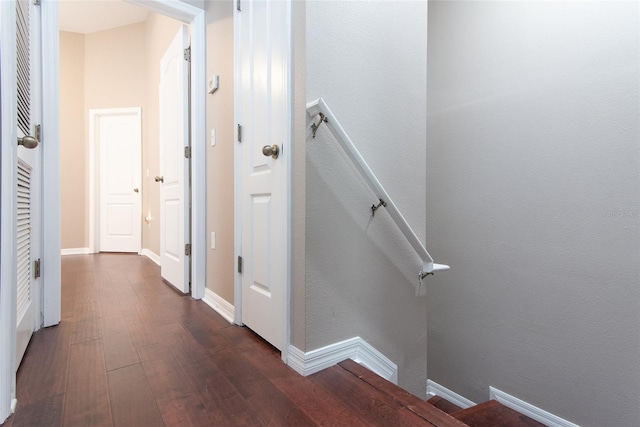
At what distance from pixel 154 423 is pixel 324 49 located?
1.50 meters

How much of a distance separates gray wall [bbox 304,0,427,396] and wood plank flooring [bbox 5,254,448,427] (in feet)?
0.80

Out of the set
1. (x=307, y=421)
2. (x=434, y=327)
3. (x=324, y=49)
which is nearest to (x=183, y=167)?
(x=324, y=49)

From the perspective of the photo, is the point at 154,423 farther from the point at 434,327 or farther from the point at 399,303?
the point at 434,327

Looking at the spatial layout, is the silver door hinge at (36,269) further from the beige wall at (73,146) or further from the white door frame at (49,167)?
the beige wall at (73,146)

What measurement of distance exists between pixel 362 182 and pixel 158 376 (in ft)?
3.90

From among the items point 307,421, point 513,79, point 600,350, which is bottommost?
point 600,350

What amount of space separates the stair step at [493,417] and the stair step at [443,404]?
17.4 inches

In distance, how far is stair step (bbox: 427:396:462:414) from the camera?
267 centimetres

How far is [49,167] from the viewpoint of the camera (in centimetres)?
183

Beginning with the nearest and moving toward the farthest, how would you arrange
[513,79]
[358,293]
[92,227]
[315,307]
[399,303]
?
[315,307], [358,293], [399,303], [513,79], [92,227]

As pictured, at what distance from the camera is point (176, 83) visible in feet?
8.82

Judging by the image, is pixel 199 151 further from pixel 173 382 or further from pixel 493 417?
pixel 493 417

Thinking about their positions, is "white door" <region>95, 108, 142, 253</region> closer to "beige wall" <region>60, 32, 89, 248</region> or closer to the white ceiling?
"beige wall" <region>60, 32, 89, 248</region>

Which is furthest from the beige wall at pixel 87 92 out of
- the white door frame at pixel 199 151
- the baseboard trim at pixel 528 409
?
the baseboard trim at pixel 528 409
